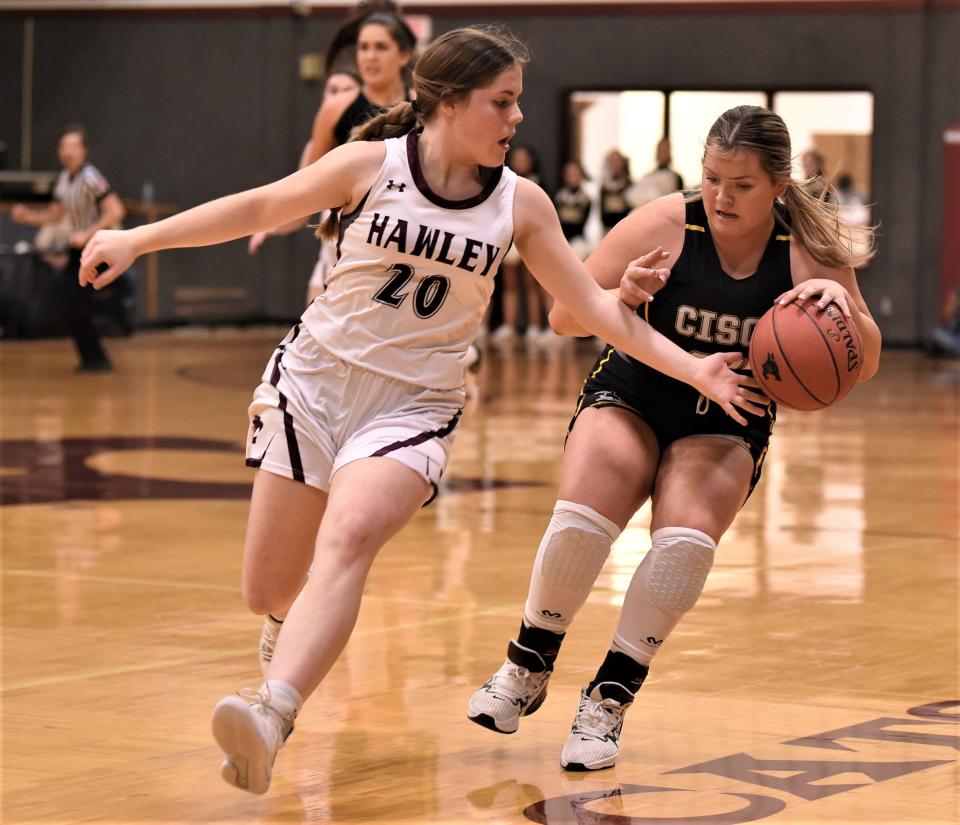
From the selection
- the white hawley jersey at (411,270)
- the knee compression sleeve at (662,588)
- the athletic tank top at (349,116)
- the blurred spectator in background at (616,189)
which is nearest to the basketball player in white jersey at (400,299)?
the white hawley jersey at (411,270)

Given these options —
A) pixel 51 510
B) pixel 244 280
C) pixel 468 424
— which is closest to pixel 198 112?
pixel 244 280

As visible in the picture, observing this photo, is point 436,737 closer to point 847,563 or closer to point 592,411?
point 592,411

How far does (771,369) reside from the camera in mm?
3963

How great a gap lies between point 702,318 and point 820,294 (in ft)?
0.94

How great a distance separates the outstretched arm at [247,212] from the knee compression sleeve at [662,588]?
39.3 inches

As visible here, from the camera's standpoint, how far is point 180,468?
9.24m

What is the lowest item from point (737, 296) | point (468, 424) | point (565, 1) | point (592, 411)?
point (468, 424)

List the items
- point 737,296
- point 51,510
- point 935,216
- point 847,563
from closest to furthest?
point 737,296
point 847,563
point 51,510
point 935,216

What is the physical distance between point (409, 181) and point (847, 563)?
338cm

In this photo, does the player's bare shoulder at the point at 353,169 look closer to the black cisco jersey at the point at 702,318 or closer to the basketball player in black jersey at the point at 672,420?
the basketball player in black jersey at the point at 672,420

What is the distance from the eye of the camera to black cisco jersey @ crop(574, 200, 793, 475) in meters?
4.18

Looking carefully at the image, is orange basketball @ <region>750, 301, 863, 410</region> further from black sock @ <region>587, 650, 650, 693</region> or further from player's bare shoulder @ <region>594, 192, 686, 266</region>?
black sock @ <region>587, 650, 650, 693</region>

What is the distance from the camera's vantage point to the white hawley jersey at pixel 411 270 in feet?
12.7

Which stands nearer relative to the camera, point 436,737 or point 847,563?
point 436,737
